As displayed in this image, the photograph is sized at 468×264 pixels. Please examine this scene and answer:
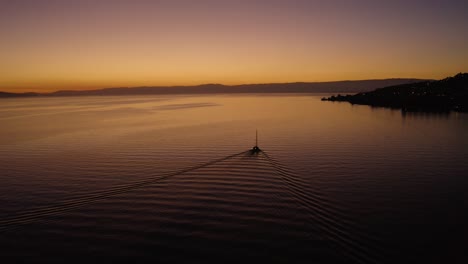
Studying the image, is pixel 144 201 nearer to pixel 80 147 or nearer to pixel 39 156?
pixel 39 156

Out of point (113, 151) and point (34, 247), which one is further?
point (113, 151)

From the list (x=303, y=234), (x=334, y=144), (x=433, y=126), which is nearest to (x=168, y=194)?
(x=303, y=234)

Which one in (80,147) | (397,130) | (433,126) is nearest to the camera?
(80,147)

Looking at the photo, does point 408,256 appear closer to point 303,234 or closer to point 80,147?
point 303,234

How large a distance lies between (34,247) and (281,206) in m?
13.3

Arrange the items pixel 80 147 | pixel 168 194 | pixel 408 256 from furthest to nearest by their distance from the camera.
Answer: pixel 80 147, pixel 168 194, pixel 408 256

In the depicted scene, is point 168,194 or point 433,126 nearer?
point 168,194

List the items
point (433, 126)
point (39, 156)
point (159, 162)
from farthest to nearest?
point (433, 126)
point (39, 156)
point (159, 162)

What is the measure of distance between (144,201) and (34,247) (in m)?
6.53

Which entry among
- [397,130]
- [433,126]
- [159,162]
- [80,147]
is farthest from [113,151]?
[433,126]

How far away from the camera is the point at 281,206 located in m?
18.8

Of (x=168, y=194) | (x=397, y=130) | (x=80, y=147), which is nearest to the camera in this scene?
(x=168, y=194)

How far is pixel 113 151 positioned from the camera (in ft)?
119

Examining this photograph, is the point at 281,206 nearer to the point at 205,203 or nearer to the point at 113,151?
the point at 205,203
